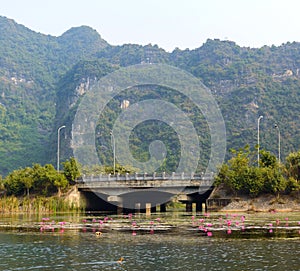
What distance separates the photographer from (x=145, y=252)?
33.9 metres

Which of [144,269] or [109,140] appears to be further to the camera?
[109,140]

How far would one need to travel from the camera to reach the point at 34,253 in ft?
112

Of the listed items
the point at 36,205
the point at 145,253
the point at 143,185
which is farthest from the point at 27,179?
the point at 145,253

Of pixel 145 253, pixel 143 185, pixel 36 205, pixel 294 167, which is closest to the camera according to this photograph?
pixel 145 253

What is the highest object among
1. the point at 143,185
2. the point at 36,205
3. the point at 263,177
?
the point at 263,177

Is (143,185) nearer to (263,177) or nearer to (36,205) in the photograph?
(36,205)

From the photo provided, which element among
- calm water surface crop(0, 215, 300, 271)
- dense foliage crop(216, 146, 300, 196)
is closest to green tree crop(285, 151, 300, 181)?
dense foliage crop(216, 146, 300, 196)

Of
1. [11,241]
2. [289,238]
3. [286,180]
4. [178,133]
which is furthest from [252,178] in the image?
[178,133]

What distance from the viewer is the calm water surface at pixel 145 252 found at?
96.1 ft

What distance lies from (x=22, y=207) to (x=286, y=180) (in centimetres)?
3591

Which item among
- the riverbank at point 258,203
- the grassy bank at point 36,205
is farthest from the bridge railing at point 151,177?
the grassy bank at point 36,205

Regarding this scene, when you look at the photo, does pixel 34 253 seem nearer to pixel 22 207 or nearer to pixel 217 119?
pixel 22 207

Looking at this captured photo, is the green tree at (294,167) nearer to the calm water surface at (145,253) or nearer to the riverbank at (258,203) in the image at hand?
the riverbank at (258,203)

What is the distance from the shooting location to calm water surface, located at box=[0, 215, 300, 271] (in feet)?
96.1
